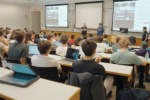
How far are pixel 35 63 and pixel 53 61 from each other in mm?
290

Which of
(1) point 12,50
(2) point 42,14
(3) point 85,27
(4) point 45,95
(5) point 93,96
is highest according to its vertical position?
(2) point 42,14

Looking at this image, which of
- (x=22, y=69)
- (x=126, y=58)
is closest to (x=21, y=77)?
(x=22, y=69)

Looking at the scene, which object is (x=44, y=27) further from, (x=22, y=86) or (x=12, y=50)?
(x=22, y=86)

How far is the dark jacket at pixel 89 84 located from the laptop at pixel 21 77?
45 centimetres

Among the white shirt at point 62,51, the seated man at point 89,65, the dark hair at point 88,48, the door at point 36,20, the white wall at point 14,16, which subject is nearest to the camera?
the seated man at point 89,65

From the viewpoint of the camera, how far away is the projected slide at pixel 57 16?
11.0m

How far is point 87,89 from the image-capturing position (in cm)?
158

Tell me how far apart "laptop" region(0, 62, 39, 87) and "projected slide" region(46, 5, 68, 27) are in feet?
31.9

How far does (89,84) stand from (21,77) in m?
0.73

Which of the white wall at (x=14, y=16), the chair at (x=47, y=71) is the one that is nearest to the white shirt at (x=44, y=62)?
the chair at (x=47, y=71)

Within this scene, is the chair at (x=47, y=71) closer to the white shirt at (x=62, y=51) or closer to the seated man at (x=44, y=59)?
the seated man at (x=44, y=59)

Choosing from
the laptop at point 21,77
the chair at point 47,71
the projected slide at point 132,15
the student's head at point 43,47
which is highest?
the projected slide at point 132,15

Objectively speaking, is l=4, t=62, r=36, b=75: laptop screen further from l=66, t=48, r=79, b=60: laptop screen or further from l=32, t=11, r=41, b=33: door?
l=32, t=11, r=41, b=33: door

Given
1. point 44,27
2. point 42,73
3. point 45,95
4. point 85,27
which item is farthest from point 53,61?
point 44,27
